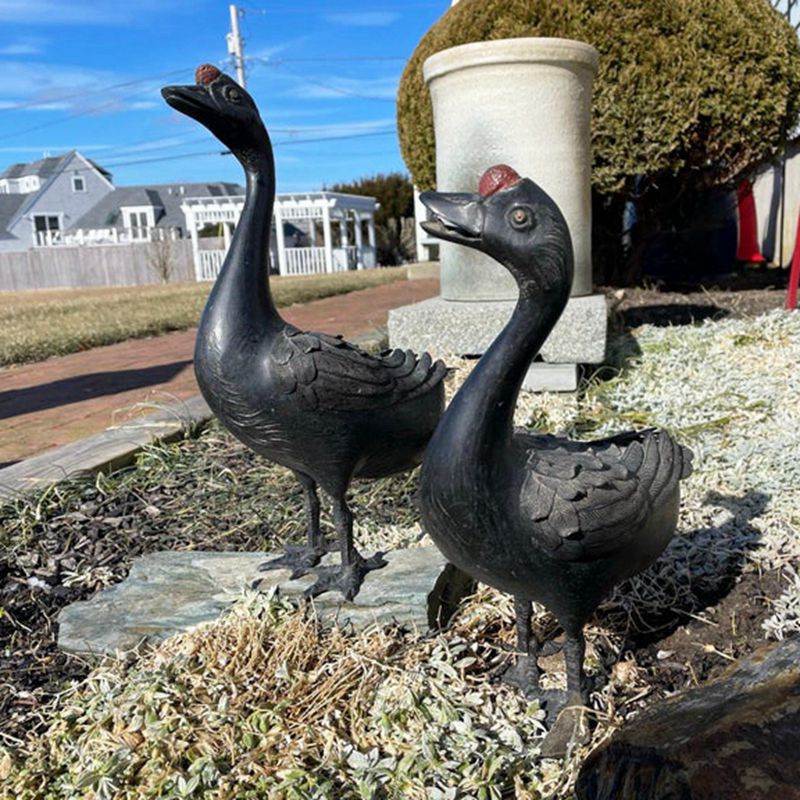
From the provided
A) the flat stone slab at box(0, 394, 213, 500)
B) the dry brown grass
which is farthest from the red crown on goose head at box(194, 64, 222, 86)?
the dry brown grass

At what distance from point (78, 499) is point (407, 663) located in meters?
2.01

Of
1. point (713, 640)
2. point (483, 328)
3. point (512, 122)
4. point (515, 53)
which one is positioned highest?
point (515, 53)

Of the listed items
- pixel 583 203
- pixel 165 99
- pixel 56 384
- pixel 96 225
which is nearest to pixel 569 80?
pixel 583 203

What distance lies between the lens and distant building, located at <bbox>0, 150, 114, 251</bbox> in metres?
48.8

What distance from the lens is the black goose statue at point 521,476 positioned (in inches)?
61.3

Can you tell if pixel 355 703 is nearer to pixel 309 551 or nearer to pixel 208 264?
pixel 309 551

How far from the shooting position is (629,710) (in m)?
1.99

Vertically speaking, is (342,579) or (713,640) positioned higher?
(342,579)

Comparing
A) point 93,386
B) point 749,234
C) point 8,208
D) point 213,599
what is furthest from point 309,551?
point 8,208

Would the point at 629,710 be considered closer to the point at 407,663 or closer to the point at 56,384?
the point at 407,663

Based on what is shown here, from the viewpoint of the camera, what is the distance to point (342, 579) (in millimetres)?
2268

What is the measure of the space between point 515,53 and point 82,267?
32.0 meters

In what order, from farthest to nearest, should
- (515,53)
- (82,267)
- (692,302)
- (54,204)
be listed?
(54,204)
(82,267)
(692,302)
(515,53)

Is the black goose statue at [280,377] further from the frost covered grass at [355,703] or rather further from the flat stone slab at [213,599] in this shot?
the frost covered grass at [355,703]
